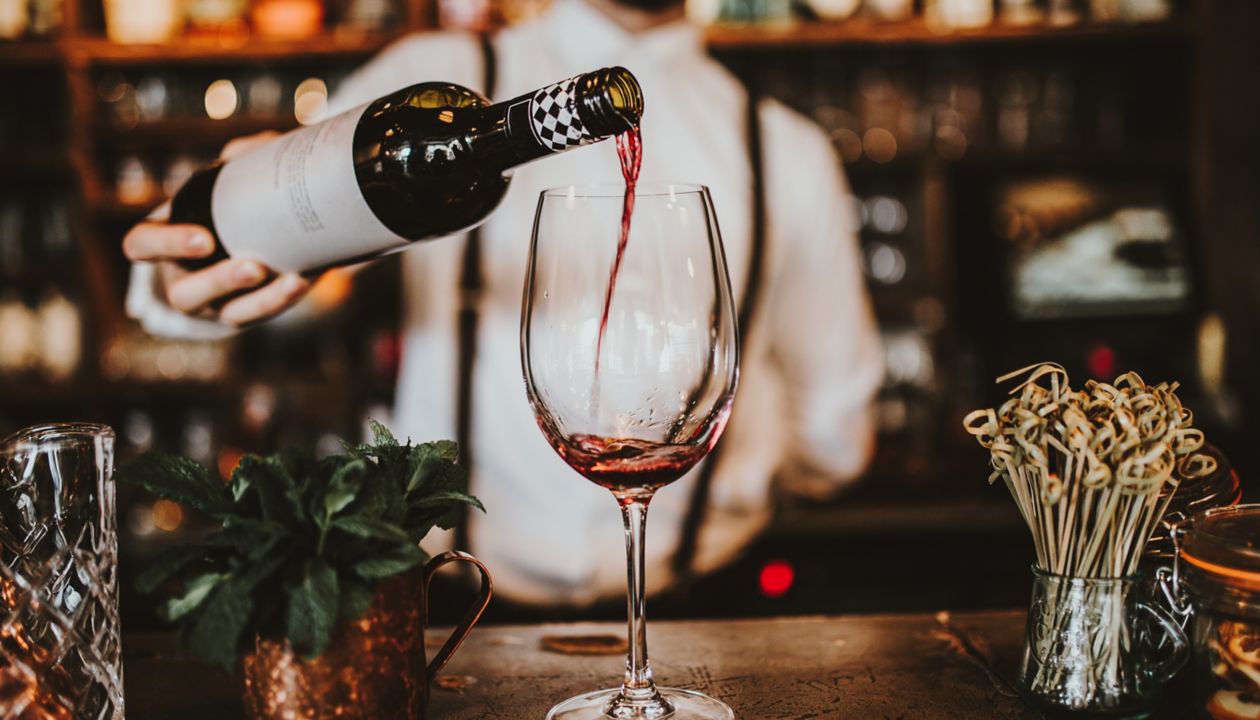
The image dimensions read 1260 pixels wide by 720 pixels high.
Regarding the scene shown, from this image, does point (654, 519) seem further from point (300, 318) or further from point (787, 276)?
point (300, 318)

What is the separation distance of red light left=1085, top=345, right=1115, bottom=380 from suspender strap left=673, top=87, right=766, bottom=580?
1.51 meters

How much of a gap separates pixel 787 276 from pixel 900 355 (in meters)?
1.24

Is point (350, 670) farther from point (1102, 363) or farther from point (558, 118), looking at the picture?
point (1102, 363)

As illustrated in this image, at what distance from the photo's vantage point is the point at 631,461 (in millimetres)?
719

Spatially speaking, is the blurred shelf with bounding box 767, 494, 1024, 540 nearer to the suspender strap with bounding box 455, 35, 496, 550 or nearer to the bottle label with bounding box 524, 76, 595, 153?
the suspender strap with bounding box 455, 35, 496, 550

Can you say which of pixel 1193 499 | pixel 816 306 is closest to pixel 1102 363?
pixel 816 306

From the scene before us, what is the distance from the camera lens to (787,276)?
5.98 feet

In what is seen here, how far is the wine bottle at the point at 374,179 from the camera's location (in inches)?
36.2

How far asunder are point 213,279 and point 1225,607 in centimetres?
88

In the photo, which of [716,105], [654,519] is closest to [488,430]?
[654,519]

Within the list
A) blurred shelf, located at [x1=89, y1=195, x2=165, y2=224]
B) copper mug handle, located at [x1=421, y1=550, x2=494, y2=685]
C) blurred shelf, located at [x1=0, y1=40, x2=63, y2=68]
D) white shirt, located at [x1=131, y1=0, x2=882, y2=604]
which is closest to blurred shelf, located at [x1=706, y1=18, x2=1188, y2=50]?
white shirt, located at [x1=131, y1=0, x2=882, y2=604]

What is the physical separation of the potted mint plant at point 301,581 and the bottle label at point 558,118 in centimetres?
26

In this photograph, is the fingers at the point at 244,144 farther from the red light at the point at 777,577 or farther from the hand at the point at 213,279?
the red light at the point at 777,577

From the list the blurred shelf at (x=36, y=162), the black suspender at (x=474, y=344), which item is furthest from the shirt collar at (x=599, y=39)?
the blurred shelf at (x=36, y=162)
